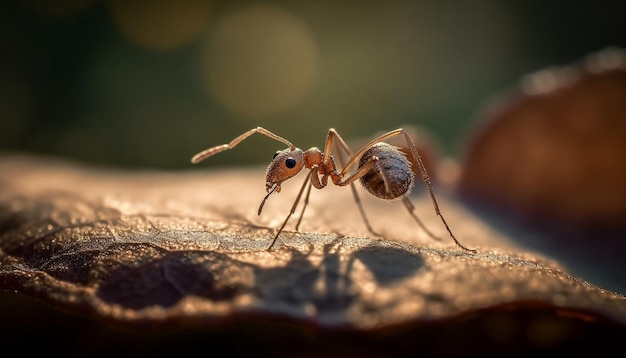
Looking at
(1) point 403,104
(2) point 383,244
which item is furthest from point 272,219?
(1) point 403,104

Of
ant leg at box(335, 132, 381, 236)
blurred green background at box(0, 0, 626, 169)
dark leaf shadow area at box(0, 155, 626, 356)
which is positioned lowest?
dark leaf shadow area at box(0, 155, 626, 356)

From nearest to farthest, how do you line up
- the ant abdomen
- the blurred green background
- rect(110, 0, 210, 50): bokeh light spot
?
the ant abdomen, the blurred green background, rect(110, 0, 210, 50): bokeh light spot

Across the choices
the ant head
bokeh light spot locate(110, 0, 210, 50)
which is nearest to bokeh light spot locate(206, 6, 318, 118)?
bokeh light spot locate(110, 0, 210, 50)

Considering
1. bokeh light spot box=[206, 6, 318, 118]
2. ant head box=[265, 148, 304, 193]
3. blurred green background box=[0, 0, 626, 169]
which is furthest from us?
bokeh light spot box=[206, 6, 318, 118]

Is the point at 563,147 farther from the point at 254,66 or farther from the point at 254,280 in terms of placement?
the point at 254,66

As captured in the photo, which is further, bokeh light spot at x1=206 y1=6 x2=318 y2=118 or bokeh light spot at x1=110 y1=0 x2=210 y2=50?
bokeh light spot at x1=206 y1=6 x2=318 y2=118

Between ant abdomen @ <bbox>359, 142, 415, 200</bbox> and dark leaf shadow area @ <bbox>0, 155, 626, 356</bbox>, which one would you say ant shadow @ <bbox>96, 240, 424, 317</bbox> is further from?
ant abdomen @ <bbox>359, 142, 415, 200</bbox>
